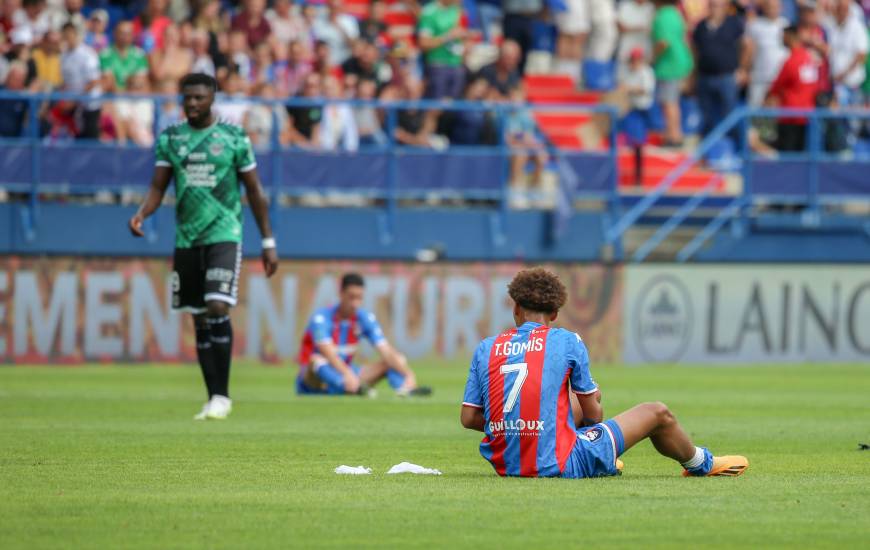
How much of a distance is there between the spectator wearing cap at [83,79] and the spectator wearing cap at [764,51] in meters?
10.1

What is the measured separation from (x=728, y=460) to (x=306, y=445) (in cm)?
318

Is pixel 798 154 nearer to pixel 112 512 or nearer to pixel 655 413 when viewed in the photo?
pixel 655 413

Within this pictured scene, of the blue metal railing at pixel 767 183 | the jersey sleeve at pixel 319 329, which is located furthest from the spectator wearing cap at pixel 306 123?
the jersey sleeve at pixel 319 329

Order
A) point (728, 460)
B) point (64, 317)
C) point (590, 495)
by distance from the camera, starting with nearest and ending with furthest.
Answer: point (590, 495), point (728, 460), point (64, 317)

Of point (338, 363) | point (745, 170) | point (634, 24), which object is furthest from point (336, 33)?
point (338, 363)

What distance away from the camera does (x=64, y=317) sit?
853 inches

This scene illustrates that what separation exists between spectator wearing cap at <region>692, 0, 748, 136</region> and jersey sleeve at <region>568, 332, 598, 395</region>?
17.6 m

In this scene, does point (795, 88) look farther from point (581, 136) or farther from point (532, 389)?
point (532, 389)

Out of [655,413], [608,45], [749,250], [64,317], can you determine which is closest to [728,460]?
[655,413]

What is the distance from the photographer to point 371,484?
907cm

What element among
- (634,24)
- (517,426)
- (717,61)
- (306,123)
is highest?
(634,24)

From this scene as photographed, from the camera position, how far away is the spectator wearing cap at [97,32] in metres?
22.7

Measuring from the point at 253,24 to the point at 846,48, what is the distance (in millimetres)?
9323

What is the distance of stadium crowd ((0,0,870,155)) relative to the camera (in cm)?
2242
